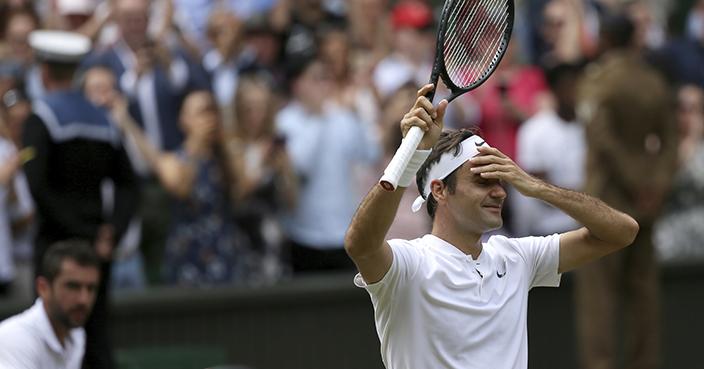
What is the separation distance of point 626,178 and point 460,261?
4266 mm

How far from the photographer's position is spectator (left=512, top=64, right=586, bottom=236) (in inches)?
317

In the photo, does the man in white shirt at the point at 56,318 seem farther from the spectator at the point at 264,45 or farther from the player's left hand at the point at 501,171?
the spectator at the point at 264,45

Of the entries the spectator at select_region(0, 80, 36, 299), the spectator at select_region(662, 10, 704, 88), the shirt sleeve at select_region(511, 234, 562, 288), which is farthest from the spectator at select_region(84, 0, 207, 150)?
the spectator at select_region(662, 10, 704, 88)

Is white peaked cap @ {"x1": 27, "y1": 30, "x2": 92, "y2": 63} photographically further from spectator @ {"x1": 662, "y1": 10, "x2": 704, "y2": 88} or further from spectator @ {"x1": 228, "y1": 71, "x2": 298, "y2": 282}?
spectator @ {"x1": 662, "y1": 10, "x2": 704, "y2": 88}

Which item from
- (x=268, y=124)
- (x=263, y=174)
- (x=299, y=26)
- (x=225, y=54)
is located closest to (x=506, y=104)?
(x=299, y=26)

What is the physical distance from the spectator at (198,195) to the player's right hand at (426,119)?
13.2 ft

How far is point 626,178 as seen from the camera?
750 cm

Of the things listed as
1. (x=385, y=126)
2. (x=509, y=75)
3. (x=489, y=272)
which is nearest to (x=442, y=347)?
(x=489, y=272)

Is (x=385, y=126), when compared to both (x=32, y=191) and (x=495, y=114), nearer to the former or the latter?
(x=495, y=114)

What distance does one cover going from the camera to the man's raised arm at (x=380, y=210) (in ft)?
10.3

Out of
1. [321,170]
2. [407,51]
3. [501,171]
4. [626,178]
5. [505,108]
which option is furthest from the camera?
[407,51]

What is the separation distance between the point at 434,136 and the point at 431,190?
0.57m

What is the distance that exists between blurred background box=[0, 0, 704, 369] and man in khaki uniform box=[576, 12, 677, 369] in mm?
47

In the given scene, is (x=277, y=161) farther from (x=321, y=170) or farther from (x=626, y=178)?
(x=626, y=178)
